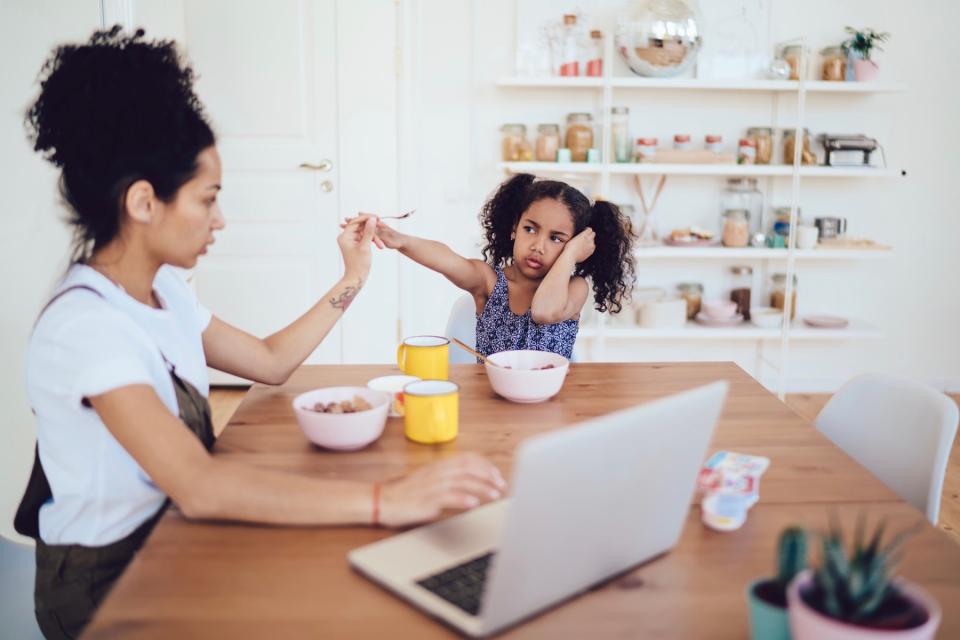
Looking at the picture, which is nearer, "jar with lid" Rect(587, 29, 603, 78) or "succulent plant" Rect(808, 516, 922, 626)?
"succulent plant" Rect(808, 516, 922, 626)

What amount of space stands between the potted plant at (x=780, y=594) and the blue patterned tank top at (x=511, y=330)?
1.41 m

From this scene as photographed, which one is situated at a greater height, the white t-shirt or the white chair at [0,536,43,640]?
the white t-shirt

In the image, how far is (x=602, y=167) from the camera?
365 cm

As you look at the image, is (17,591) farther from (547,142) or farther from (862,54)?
(862,54)

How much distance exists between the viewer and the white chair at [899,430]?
4.48ft

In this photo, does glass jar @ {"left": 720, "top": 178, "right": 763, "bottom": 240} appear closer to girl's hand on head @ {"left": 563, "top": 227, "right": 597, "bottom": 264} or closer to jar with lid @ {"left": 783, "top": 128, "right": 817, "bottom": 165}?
jar with lid @ {"left": 783, "top": 128, "right": 817, "bottom": 165}

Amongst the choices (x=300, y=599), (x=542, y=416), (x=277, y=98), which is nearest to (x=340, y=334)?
(x=277, y=98)

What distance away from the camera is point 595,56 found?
378 cm

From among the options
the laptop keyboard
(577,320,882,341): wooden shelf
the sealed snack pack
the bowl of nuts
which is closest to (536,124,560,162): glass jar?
(577,320,882,341): wooden shelf

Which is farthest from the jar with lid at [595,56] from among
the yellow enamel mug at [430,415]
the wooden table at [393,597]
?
the yellow enamel mug at [430,415]

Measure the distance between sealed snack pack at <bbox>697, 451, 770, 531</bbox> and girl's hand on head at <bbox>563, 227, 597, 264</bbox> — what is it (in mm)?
1023

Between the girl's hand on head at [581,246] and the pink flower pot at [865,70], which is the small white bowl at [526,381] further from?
the pink flower pot at [865,70]

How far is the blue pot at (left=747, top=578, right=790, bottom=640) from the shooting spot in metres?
0.75

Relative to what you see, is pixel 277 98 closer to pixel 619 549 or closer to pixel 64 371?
pixel 64 371
